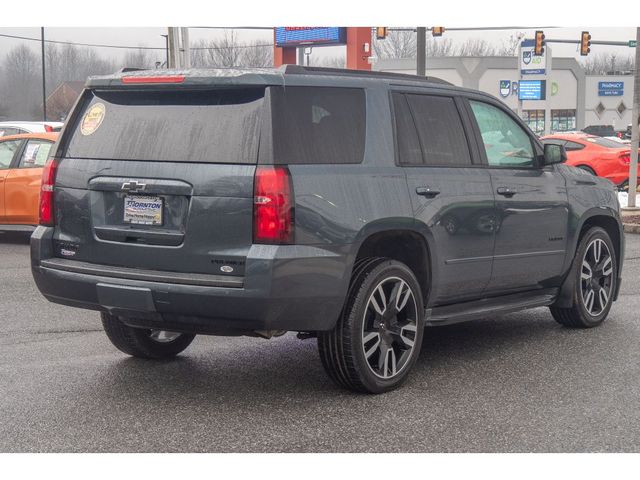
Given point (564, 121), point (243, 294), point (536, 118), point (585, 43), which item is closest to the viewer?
point (243, 294)

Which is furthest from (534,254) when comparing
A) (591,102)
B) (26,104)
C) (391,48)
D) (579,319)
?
(391,48)

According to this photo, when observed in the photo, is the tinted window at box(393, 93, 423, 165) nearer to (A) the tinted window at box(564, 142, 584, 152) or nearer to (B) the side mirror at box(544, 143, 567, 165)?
(B) the side mirror at box(544, 143, 567, 165)

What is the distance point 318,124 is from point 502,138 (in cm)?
206

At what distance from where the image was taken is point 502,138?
7152mm

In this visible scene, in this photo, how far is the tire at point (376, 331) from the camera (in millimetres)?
5602

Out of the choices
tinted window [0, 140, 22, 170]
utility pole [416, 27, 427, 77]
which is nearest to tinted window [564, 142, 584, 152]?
utility pole [416, 27, 427, 77]

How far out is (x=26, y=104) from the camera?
330 feet

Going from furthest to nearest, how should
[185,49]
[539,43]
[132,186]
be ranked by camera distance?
[539,43] → [185,49] → [132,186]

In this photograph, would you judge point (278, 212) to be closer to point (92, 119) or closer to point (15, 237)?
point (92, 119)

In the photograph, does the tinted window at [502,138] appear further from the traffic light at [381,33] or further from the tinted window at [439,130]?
the traffic light at [381,33]

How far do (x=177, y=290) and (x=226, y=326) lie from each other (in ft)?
1.06

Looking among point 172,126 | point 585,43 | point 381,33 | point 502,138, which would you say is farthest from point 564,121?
point 172,126

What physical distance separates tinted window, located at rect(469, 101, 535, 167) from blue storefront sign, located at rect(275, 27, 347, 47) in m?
38.8

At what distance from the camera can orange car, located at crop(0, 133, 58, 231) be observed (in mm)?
13648
